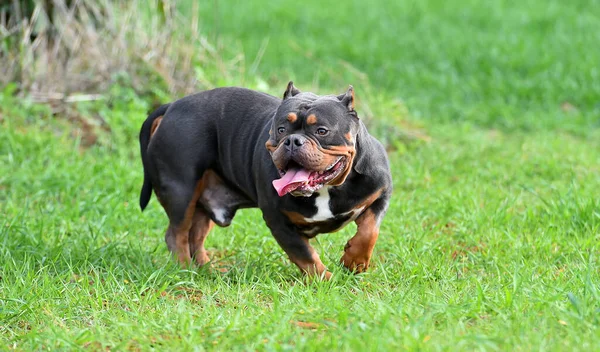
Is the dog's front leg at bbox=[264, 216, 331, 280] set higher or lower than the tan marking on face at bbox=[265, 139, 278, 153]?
lower

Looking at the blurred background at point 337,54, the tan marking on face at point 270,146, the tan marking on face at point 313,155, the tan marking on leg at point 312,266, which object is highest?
the tan marking on face at point 313,155

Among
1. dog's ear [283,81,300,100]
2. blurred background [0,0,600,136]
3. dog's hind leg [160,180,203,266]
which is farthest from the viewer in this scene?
blurred background [0,0,600,136]

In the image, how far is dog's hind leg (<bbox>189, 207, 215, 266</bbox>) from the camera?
20.4ft

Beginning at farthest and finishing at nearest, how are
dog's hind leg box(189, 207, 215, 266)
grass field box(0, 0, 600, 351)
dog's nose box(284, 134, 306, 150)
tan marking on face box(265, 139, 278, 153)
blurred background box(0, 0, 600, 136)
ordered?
blurred background box(0, 0, 600, 136) < dog's hind leg box(189, 207, 215, 266) < tan marking on face box(265, 139, 278, 153) < dog's nose box(284, 134, 306, 150) < grass field box(0, 0, 600, 351)

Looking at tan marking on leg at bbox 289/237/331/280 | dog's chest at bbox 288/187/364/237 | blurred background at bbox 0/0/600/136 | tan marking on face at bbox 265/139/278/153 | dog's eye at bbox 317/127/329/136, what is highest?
dog's eye at bbox 317/127/329/136

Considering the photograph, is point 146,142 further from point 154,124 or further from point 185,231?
point 185,231

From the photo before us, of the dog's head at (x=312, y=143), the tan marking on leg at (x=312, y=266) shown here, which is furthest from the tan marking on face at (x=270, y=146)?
the tan marking on leg at (x=312, y=266)

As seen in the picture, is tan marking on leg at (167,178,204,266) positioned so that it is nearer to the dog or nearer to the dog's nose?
the dog

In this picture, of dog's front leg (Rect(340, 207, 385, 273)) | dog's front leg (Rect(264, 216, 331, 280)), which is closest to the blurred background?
dog's front leg (Rect(264, 216, 331, 280))

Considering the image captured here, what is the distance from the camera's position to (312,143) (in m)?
4.79

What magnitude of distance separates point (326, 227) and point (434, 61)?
850 cm

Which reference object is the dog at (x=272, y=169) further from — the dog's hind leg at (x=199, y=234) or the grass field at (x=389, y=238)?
the grass field at (x=389, y=238)

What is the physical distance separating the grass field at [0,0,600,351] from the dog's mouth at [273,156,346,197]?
0.55 metres

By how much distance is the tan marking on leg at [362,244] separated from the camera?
17.5 ft
